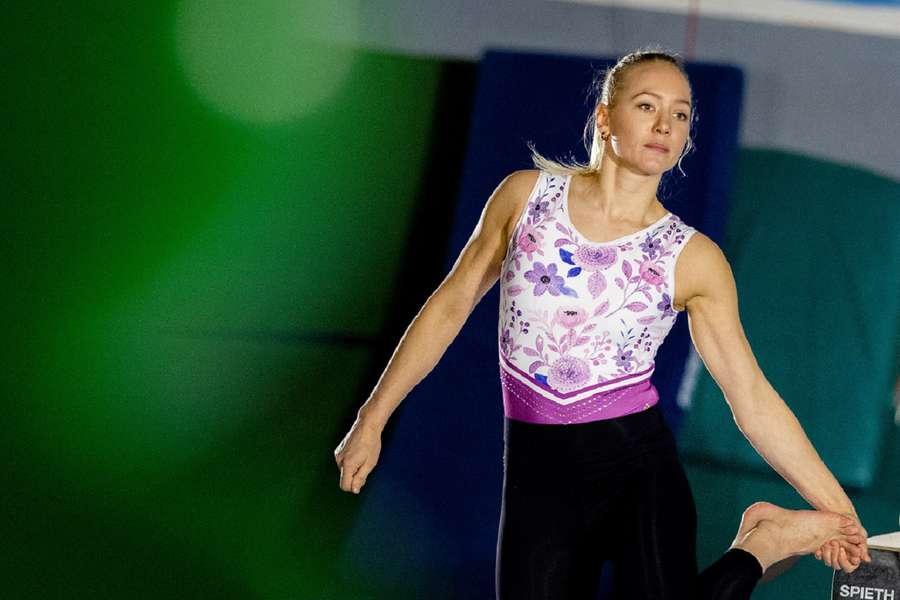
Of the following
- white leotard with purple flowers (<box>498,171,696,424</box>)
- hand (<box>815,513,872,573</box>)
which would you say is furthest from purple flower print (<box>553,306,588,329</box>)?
hand (<box>815,513,872,573</box>)

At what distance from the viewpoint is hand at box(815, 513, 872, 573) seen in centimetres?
204

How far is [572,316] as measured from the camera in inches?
77.2

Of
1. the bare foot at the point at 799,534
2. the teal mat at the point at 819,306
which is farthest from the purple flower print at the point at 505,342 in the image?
the teal mat at the point at 819,306

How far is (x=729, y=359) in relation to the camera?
1.98 metres

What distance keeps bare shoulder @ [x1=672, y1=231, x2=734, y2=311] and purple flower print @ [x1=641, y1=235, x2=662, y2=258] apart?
0.13 feet

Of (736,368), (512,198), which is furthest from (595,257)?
(736,368)

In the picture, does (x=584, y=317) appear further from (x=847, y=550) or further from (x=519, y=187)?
(x=847, y=550)

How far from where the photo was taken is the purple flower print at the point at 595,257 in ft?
6.47

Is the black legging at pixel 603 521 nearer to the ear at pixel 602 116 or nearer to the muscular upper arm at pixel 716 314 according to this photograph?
the muscular upper arm at pixel 716 314

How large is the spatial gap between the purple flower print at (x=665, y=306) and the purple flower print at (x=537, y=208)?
25 cm

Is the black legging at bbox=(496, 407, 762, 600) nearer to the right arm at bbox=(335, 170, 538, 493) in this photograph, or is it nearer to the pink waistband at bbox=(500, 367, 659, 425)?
the pink waistband at bbox=(500, 367, 659, 425)

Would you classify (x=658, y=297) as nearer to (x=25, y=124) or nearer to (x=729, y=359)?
(x=729, y=359)

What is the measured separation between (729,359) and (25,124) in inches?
115

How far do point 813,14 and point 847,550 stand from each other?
2.41 m
